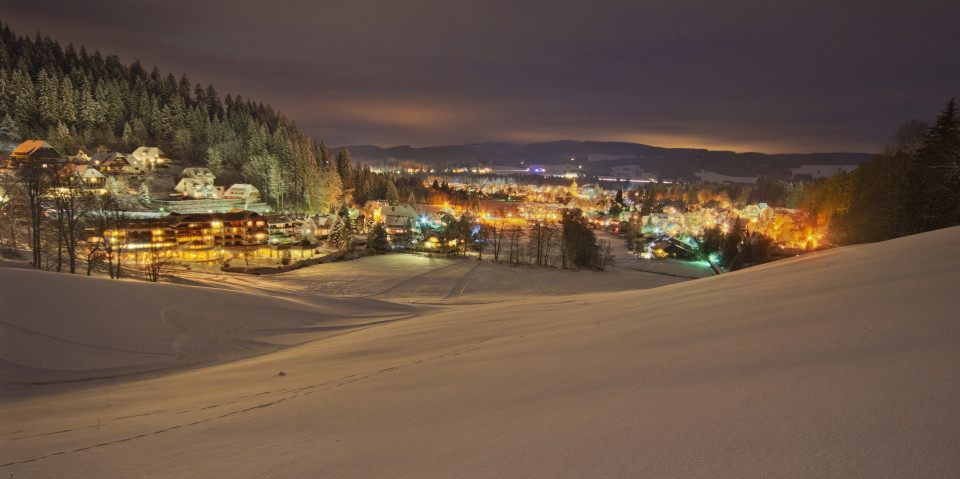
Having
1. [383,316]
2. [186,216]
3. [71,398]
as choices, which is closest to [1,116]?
[186,216]

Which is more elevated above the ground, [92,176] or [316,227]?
[92,176]

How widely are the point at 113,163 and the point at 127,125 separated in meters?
8.47

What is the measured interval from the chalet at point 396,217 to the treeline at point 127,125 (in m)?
8.78

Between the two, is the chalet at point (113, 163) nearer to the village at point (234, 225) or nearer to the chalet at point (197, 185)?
the village at point (234, 225)

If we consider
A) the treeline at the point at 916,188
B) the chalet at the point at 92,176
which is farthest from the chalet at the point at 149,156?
the treeline at the point at 916,188

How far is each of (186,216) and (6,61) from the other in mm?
40162

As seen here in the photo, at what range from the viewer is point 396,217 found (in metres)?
53.1

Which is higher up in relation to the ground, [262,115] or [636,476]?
[262,115]

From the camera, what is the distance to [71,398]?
473 cm

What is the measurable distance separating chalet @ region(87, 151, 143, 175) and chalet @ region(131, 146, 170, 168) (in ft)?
7.14

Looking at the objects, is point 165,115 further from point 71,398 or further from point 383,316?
point 71,398

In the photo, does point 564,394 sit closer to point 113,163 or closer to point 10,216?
point 10,216

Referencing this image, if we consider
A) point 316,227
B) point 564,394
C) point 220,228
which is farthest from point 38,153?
point 564,394

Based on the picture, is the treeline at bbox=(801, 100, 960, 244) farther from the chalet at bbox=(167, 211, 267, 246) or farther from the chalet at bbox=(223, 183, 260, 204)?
the chalet at bbox=(223, 183, 260, 204)
